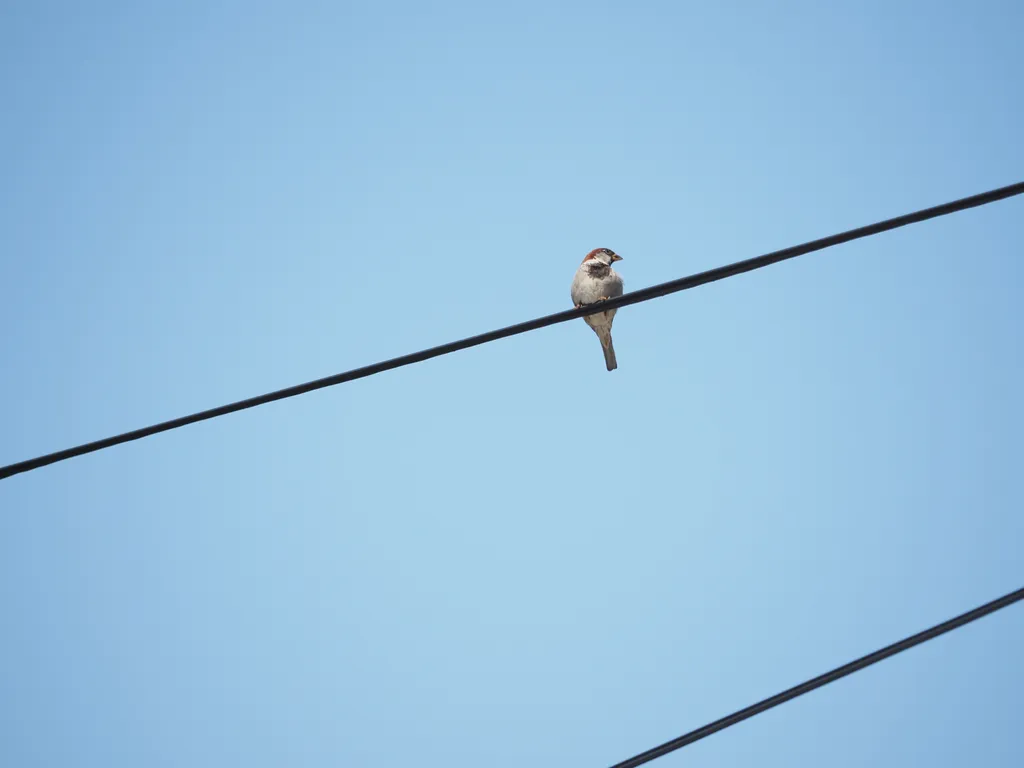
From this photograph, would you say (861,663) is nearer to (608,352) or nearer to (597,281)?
(597,281)

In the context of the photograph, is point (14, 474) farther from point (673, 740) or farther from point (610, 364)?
point (610, 364)

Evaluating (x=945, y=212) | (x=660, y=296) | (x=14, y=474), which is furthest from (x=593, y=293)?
(x=14, y=474)

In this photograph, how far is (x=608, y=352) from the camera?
30.9 ft

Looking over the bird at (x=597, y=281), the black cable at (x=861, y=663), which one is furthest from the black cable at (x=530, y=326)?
the bird at (x=597, y=281)

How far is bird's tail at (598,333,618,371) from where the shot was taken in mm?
9242

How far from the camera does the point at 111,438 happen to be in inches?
135

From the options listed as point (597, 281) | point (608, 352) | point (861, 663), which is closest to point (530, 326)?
point (861, 663)

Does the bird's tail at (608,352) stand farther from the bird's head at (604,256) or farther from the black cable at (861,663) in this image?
the black cable at (861,663)

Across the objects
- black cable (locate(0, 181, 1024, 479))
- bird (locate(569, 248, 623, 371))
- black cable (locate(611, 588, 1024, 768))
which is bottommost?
black cable (locate(611, 588, 1024, 768))

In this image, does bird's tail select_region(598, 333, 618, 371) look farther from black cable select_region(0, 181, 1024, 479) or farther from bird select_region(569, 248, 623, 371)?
black cable select_region(0, 181, 1024, 479)

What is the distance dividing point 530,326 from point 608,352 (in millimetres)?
5634

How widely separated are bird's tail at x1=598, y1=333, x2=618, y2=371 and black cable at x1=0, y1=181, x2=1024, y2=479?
17.0 ft

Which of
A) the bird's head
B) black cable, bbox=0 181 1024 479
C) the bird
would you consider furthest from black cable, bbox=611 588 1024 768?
the bird's head

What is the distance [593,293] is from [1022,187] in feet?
18.4
